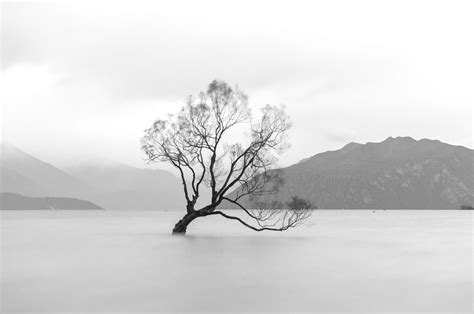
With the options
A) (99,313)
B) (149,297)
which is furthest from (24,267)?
(99,313)

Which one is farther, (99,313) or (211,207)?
(211,207)

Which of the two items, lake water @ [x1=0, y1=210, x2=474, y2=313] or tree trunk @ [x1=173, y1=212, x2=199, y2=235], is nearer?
lake water @ [x1=0, y1=210, x2=474, y2=313]

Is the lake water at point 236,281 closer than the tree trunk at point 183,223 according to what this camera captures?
Yes

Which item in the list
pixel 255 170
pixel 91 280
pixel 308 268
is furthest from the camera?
pixel 255 170

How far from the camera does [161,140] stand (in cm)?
4550

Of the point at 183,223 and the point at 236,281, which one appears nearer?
the point at 236,281

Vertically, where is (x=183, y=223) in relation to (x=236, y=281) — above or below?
above

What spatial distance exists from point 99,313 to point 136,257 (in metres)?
18.3

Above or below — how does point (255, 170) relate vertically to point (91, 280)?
above

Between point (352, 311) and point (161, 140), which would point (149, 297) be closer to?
point (352, 311)

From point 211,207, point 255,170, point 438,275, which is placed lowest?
point 438,275

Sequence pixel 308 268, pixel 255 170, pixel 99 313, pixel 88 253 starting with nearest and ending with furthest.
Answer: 1. pixel 99 313
2. pixel 308 268
3. pixel 88 253
4. pixel 255 170

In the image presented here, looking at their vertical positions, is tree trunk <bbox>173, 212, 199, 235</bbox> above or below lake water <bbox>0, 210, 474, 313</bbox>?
above

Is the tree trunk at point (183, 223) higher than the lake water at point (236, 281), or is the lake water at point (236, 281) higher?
the tree trunk at point (183, 223)
